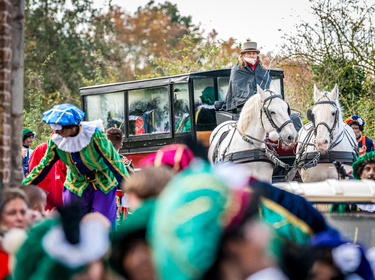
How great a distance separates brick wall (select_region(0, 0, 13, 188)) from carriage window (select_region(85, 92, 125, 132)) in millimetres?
8093

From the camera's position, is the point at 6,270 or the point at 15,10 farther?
the point at 15,10

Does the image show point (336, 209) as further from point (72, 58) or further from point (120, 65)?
point (120, 65)

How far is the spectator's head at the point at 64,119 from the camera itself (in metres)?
6.55

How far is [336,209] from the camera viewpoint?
409cm

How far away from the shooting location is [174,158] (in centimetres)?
350

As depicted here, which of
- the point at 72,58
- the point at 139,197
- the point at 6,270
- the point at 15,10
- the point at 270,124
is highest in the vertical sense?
the point at 72,58

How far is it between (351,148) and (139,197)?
22.7 feet

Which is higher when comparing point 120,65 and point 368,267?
point 120,65

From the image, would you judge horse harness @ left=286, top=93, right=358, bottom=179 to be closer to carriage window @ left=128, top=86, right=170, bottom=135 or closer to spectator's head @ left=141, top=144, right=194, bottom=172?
carriage window @ left=128, top=86, right=170, bottom=135

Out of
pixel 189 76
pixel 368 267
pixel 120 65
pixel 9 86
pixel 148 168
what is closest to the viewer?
pixel 368 267

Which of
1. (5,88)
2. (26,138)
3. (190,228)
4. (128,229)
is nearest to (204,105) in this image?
(26,138)

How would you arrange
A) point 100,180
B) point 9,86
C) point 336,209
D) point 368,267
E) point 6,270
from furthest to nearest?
point 100,180 → point 9,86 → point 336,209 → point 6,270 → point 368,267

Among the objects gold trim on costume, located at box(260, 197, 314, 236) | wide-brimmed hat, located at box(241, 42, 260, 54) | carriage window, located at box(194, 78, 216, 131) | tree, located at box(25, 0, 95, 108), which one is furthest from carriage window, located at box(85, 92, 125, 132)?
tree, located at box(25, 0, 95, 108)

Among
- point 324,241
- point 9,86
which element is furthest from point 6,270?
point 9,86
